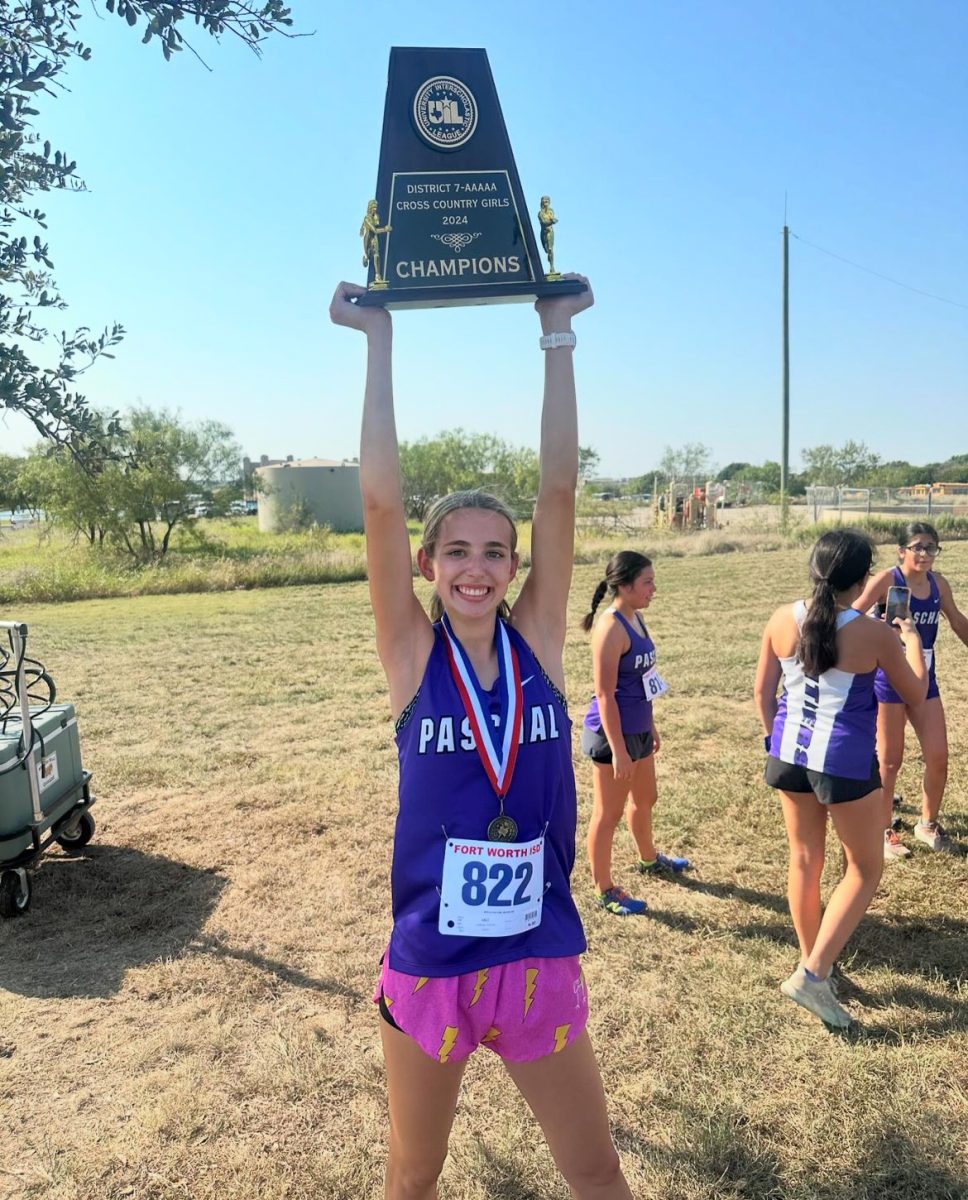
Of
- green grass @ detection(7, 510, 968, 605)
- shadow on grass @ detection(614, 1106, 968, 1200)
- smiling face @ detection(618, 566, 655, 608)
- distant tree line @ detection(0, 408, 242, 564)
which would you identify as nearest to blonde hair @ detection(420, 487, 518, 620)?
shadow on grass @ detection(614, 1106, 968, 1200)

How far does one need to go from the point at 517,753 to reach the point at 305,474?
5079 cm

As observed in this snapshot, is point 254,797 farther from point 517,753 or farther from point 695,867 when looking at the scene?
point 517,753

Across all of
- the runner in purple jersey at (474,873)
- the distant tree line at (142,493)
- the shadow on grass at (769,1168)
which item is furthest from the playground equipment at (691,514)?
the runner in purple jersey at (474,873)

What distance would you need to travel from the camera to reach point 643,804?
14.8ft

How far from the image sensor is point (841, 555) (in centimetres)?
318

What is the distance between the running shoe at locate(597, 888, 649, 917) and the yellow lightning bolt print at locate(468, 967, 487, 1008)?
A: 2695 mm

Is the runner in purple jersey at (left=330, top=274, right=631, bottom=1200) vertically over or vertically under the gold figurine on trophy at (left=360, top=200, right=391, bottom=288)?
under

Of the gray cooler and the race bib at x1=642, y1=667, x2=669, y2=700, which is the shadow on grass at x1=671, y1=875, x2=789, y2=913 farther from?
the gray cooler

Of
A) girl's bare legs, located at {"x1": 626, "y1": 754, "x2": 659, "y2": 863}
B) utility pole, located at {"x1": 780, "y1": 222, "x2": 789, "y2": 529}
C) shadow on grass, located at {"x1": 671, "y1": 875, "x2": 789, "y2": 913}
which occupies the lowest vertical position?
shadow on grass, located at {"x1": 671, "y1": 875, "x2": 789, "y2": 913}

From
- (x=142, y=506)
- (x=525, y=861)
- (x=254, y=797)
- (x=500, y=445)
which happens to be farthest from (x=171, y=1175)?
(x=500, y=445)

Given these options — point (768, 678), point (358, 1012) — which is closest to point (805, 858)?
point (768, 678)

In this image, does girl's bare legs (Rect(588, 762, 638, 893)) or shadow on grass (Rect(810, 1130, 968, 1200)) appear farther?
girl's bare legs (Rect(588, 762, 638, 893))

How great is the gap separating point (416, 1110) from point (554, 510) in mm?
1398

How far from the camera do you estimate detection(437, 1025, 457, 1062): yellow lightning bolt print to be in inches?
65.9
